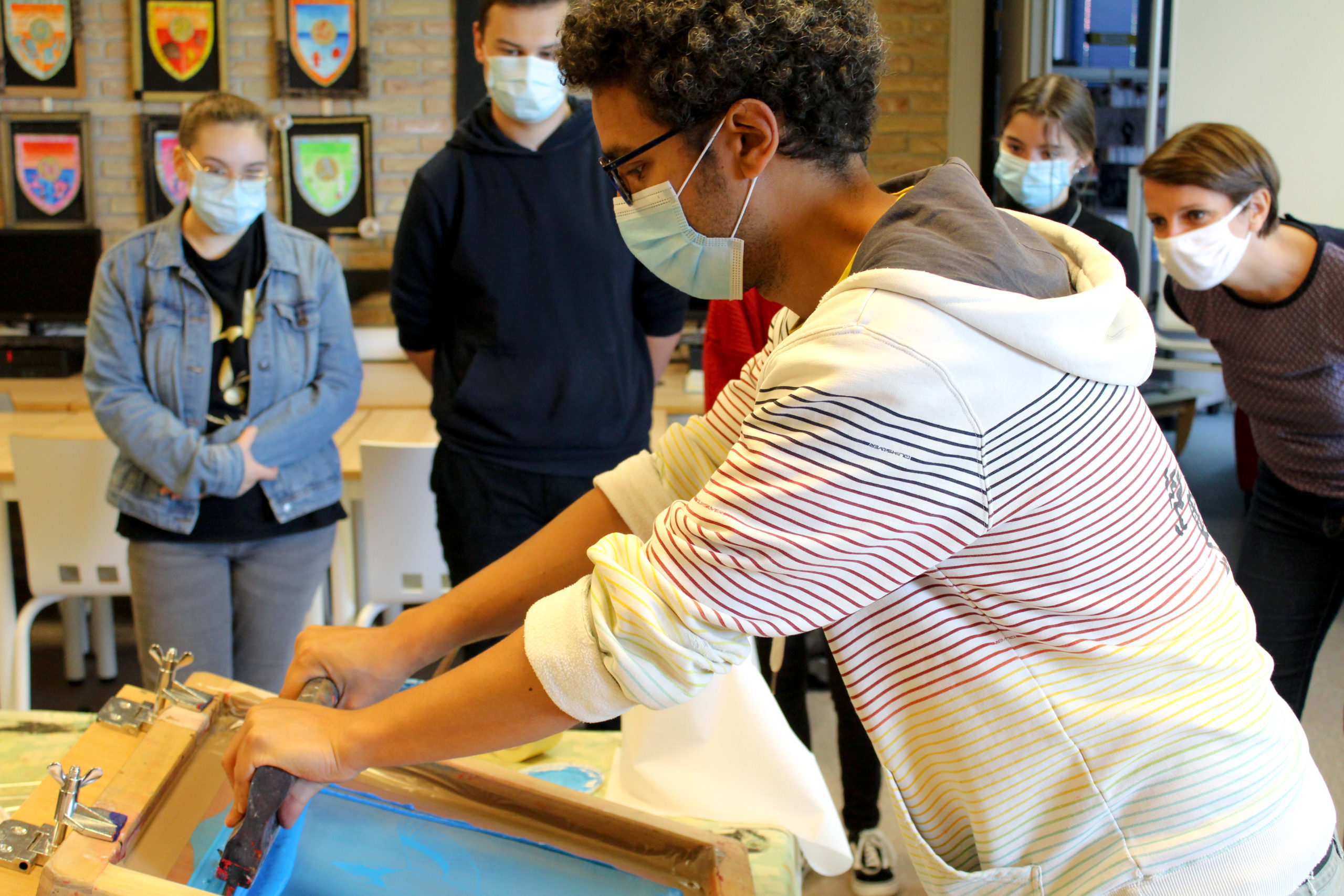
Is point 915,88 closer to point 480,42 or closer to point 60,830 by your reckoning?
point 480,42

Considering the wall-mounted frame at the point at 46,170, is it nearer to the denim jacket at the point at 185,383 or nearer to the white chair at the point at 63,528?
the white chair at the point at 63,528

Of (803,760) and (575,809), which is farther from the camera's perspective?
(803,760)

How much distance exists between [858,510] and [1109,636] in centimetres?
23

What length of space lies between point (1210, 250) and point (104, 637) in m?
3.02

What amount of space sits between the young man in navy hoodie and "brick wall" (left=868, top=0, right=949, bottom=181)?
3.26 metres

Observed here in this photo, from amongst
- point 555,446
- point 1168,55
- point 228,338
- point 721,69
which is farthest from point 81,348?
point 1168,55

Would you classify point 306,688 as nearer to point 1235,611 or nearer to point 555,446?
point 1235,611

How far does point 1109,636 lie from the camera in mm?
776

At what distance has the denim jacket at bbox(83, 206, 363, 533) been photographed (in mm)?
2043

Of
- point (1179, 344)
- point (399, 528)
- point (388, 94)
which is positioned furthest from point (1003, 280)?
point (388, 94)

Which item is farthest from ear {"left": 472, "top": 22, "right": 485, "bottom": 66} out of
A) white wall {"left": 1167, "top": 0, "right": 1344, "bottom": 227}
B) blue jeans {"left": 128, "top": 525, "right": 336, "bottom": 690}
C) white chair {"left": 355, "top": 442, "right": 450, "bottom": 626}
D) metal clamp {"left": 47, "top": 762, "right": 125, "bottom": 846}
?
white wall {"left": 1167, "top": 0, "right": 1344, "bottom": 227}

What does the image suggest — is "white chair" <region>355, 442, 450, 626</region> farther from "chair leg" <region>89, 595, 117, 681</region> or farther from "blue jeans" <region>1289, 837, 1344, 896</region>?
"blue jeans" <region>1289, 837, 1344, 896</region>

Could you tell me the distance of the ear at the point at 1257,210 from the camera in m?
2.03

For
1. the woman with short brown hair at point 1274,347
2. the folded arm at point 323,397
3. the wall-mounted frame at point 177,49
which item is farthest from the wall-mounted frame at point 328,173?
A: the woman with short brown hair at point 1274,347
